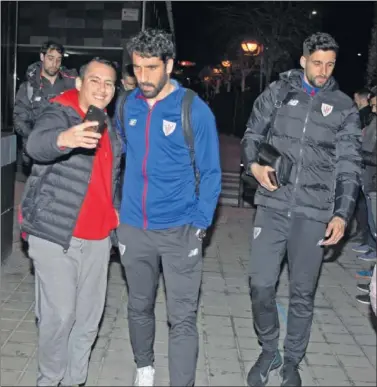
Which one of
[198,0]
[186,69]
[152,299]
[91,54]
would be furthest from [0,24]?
[186,69]

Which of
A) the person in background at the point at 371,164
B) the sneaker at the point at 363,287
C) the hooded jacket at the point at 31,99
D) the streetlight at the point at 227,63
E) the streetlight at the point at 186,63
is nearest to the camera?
the hooded jacket at the point at 31,99

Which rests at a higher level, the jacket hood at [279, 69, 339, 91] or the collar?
the jacket hood at [279, 69, 339, 91]

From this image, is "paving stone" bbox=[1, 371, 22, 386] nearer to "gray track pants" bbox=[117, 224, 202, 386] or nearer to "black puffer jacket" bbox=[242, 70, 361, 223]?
"gray track pants" bbox=[117, 224, 202, 386]

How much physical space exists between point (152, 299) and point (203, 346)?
1226 millimetres

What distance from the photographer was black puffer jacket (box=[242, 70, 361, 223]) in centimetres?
399

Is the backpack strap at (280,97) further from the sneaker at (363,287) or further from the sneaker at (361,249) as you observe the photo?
the sneaker at (361,249)

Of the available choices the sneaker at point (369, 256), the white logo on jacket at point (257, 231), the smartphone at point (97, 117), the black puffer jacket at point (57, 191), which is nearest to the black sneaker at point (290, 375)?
the white logo on jacket at point (257, 231)

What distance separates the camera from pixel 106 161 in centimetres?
369

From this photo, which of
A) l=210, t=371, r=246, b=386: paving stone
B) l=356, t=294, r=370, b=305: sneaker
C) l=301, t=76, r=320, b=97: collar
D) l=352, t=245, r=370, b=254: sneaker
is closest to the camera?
l=301, t=76, r=320, b=97: collar

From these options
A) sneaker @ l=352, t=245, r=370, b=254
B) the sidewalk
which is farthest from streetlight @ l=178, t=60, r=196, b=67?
the sidewalk

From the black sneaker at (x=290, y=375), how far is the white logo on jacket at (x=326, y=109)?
1.75 metres

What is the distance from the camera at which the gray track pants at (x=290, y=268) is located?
13.3 ft

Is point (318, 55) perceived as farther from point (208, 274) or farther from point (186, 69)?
point (186, 69)

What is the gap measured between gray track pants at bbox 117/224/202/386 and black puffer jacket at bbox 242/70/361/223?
76 cm
